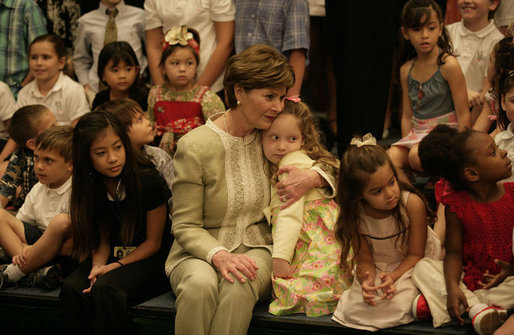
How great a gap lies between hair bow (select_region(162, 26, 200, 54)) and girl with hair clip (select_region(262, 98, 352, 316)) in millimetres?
1221

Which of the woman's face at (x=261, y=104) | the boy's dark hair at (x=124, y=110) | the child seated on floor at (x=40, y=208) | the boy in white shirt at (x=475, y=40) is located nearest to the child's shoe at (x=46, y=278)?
the child seated on floor at (x=40, y=208)

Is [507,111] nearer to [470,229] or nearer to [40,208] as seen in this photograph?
[470,229]

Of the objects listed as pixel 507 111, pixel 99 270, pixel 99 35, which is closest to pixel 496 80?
pixel 507 111

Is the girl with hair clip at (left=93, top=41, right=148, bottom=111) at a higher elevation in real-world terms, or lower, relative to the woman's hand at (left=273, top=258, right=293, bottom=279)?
higher

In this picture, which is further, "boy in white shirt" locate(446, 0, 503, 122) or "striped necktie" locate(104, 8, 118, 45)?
"striped necktie" locate(104, 8, 118, 45)

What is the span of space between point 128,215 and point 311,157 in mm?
846

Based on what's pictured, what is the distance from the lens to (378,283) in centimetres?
262

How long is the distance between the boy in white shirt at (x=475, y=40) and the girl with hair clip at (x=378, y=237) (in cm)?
123

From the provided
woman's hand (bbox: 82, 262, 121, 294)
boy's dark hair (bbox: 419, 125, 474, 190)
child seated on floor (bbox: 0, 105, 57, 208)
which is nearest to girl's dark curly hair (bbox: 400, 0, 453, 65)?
boy's dark hair (bbox: 419, 125, 474, 190)

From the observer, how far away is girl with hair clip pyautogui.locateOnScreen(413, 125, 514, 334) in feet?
8.08

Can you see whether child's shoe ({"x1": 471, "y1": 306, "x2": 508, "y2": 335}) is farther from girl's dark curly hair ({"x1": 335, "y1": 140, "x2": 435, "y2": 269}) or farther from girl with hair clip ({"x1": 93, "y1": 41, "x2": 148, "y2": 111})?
girl with hair clip ({"x1": 93, "y1": 41, "x2": 148, "y2": 111})

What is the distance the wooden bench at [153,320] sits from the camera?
255 centimetres

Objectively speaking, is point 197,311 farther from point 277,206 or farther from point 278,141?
point 278,141

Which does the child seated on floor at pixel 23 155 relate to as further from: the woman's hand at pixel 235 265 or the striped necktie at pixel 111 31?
the woman's hand at pixel 235 265
